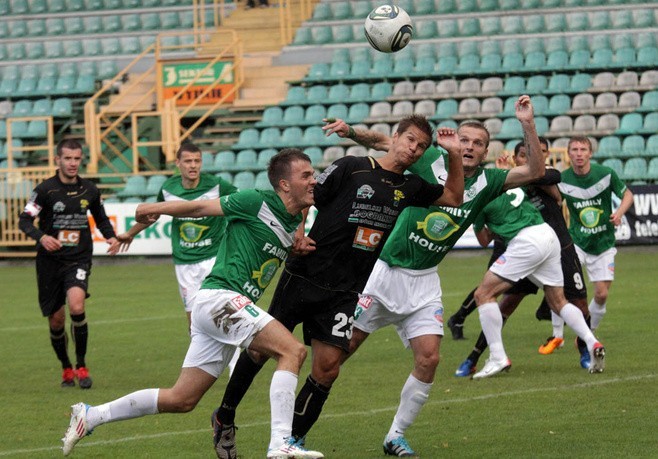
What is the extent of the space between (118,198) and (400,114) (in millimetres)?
6967

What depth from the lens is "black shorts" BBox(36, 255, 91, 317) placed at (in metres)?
11.3

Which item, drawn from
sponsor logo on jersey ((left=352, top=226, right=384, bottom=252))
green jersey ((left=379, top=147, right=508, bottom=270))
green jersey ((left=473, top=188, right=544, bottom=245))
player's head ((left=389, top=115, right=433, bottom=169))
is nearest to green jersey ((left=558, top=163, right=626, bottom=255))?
green jersey ((left=473, top=188, right=544, bottom=245))

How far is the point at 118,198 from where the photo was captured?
27938 mm

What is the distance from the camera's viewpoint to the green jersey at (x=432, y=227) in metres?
8.18

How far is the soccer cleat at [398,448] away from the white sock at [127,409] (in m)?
1.53

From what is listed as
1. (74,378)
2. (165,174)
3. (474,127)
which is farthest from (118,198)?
(474,127)

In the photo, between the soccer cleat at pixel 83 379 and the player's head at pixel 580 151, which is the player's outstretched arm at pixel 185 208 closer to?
the soccer cleat at pixel 83 379

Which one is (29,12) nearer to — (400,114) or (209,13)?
(209,13)

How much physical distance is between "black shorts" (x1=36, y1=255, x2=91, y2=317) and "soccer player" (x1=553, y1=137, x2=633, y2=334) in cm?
521

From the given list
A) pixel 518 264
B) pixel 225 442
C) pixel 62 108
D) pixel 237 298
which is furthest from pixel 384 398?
pixel 62 108

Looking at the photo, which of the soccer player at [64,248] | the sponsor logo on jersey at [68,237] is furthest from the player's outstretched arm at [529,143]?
the sponsor logo on jersey at [68,237]

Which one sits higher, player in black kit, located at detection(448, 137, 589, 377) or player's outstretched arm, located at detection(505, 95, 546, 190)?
player's outstretched arm, located at detection(505, 95, 546, 190)

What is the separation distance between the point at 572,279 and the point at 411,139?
509 centimetres

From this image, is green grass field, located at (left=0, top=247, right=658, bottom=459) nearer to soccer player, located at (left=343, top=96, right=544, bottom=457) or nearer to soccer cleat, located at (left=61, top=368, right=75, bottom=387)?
soccer cleat, located at (left=61, top=368, right=75, bottom=387)
